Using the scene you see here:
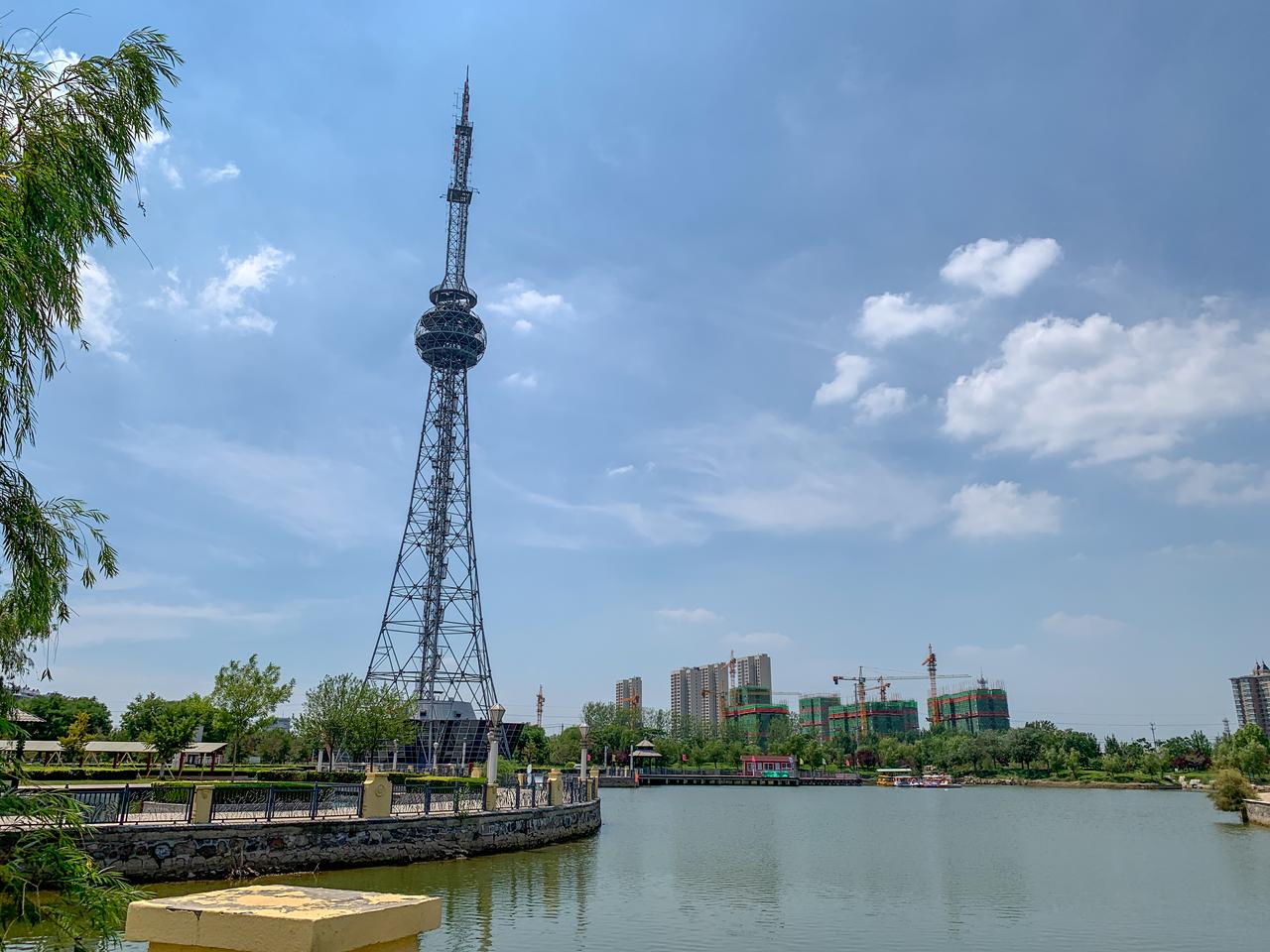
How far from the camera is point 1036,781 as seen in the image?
117 metres

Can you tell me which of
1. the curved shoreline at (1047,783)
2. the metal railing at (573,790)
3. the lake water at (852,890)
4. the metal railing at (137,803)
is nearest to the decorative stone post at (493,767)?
the lake water at (852,890)

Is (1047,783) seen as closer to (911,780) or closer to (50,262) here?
(911,780)

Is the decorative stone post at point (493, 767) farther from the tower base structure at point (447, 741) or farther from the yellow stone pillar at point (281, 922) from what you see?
the tower base structure at point (447, 741)

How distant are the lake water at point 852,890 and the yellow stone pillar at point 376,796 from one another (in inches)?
70.1

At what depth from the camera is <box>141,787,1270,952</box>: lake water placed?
59.5 feet

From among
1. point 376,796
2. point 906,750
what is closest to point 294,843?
point 376,796

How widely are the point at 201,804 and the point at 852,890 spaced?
1771cm

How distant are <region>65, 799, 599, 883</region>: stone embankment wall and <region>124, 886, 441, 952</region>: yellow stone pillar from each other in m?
17.1

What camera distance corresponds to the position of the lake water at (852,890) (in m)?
18.1

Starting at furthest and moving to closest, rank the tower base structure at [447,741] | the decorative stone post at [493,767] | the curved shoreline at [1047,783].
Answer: the curved shoreline at [1047,783] < the tower base structure at [447,741] < the decorative stone post at [493,767]

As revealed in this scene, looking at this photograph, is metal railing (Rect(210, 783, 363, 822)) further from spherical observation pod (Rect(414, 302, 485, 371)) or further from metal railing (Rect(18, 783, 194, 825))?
spherical observation pod (Rect(414, 302, 485, 371))

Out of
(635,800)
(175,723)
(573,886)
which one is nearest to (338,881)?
(573,886)

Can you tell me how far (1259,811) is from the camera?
47.8 m

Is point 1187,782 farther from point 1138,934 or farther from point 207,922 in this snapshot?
point 207,922
